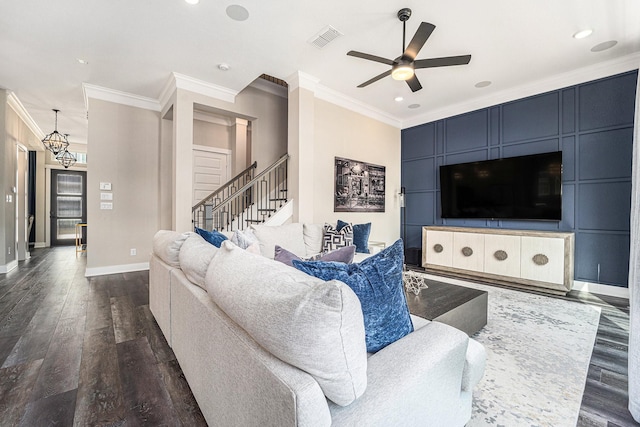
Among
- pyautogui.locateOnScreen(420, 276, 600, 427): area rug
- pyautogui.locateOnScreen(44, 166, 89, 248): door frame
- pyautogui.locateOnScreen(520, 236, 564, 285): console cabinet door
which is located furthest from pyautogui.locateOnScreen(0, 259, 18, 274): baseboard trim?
pyautogui.locateOnScreen(520, 236, 564, 285): console cabinet door

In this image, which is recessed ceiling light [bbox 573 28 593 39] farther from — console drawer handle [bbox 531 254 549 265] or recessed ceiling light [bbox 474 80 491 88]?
console drawer handle [bbox 531 254 549 265]

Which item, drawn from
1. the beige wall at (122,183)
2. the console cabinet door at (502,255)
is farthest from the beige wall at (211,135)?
the console cabinet door at (502,255)

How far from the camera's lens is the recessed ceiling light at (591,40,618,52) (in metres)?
3.21

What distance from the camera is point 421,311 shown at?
1.98 m

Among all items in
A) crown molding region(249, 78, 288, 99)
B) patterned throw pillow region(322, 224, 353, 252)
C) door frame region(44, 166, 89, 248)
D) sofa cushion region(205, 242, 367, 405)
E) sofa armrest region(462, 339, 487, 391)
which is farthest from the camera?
door frame region(44, 166, 89, 248)

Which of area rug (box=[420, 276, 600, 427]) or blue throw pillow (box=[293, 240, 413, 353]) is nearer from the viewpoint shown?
blue throw pillow (box=[293, 240, 413, 353])

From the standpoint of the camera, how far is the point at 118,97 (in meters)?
4.61

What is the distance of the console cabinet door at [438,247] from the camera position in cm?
473

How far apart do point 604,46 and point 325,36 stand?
128 inches

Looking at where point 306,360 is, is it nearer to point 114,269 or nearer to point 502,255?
point 502,255

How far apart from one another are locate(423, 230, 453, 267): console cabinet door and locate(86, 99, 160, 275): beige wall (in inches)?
189

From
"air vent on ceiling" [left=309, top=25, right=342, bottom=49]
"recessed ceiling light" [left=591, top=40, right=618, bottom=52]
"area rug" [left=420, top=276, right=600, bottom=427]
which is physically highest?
"air vent on ceiling" [left=309, top=25, right=342, bottom=49]

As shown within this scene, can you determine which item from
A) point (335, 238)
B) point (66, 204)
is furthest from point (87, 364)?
point (66, 204)

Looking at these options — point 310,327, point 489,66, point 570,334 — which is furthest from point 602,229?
point 310,327
